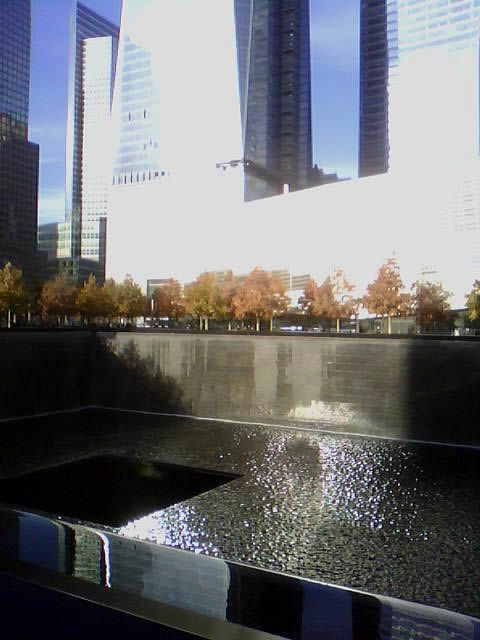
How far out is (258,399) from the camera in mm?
8867

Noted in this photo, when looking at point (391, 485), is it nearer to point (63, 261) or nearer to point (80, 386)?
point (80, 386)

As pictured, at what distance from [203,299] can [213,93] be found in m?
12.3

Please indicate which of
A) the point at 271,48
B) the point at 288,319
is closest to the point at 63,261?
the point at 288,319

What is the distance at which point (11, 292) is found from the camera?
14320 millimetres

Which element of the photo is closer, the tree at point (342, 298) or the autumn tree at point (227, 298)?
the tree at point (342, 298)

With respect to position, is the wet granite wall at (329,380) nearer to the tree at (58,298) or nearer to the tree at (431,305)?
the tree at (58,298)

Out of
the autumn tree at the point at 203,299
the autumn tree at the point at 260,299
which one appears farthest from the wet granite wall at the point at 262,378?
the autumn tree at the point at 260,299

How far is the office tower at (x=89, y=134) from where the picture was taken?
17828 mm

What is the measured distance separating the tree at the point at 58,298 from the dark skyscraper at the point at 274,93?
13826 millimetres

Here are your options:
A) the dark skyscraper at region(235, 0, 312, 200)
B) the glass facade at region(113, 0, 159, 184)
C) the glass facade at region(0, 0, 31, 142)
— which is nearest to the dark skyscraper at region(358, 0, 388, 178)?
the dark skyscraper at region(235, 0, 312, 200)

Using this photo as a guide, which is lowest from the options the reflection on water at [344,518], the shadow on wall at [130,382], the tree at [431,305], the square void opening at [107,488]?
the square void opening at [107,488]

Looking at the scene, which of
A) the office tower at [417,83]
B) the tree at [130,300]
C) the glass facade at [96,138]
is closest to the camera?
the tree at [130,300]

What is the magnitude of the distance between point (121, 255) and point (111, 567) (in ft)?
61.6

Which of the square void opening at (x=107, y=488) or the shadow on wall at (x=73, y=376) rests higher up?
the shadow on wall at (x=73, y=376)
